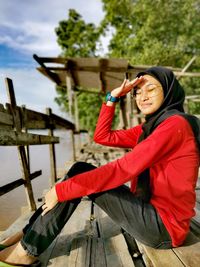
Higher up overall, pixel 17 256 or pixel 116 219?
pixel 116 219

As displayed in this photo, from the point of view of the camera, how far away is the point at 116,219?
6.98 ft

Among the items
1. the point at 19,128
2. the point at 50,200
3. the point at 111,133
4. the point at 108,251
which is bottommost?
the point at 108,251

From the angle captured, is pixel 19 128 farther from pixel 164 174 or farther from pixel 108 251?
pixel 164 174

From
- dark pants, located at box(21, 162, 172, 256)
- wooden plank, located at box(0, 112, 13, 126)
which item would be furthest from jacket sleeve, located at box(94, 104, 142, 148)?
wooden plank, located at box(0, 112, 13, 126)

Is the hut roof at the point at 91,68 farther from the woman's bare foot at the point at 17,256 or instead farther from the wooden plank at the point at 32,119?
the woman's bare foot at the point at 17,256

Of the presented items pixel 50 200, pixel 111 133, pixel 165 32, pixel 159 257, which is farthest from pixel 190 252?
pixel 165 32

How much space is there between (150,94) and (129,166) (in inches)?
24.1

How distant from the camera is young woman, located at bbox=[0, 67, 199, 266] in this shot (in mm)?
1883

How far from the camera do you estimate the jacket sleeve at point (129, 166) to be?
1863mm

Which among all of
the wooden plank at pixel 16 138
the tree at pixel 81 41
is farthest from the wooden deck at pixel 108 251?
the tree at pixel 81 41

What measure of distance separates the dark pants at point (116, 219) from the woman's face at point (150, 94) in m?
0.62

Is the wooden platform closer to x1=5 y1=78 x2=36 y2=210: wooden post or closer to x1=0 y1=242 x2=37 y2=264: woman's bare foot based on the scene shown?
x1=0 y1=242 x2=37 y2=264: woman's bare foot

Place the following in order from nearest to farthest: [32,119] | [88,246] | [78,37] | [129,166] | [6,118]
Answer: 1. [129,166]
2. [88,246]
3. [6,118]
4. [32,119]
5. [78,37]

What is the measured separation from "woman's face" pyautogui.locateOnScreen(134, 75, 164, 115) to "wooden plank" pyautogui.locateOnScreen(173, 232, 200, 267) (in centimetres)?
98
